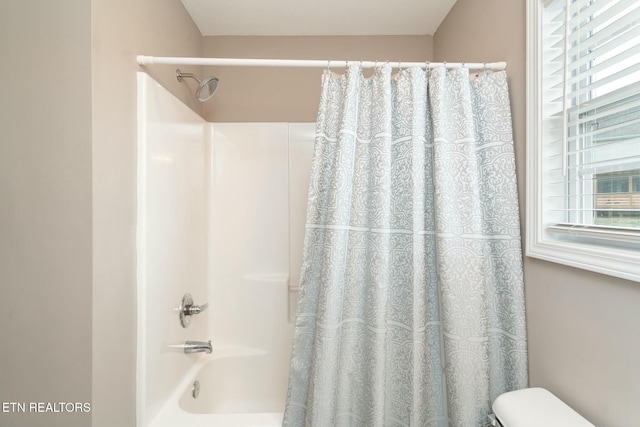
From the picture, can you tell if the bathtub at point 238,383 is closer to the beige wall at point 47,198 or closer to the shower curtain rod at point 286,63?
the beige wall at point 47,198

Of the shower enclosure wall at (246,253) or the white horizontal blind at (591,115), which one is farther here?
the shower enclosure wall at (246,253)

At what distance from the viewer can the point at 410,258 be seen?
124 cm

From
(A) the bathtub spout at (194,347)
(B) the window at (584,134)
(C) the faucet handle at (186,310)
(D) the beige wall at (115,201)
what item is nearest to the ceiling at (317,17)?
(D) the beige wall at (115,201)

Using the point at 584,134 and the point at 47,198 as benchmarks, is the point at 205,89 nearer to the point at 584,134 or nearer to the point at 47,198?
the point at 47,198

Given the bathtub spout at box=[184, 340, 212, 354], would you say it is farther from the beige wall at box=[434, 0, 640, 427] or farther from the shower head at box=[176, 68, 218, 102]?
the beige wall at box=[434, 0, 640, 427]

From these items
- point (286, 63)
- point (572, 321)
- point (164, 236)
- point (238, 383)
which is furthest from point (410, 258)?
point (238, 383)

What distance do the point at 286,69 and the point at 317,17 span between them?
0.37 metres

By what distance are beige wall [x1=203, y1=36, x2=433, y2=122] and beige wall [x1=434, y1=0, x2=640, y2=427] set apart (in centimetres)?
77

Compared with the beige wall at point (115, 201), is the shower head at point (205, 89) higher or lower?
higher

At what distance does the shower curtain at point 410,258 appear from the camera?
117 centimetres

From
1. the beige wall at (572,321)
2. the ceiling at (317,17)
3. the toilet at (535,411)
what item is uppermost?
the ceiling at (317,17)

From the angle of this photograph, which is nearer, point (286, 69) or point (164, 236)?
point (164, 236)

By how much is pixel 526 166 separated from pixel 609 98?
0.99 ft

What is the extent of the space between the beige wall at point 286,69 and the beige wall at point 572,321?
2.52ft
